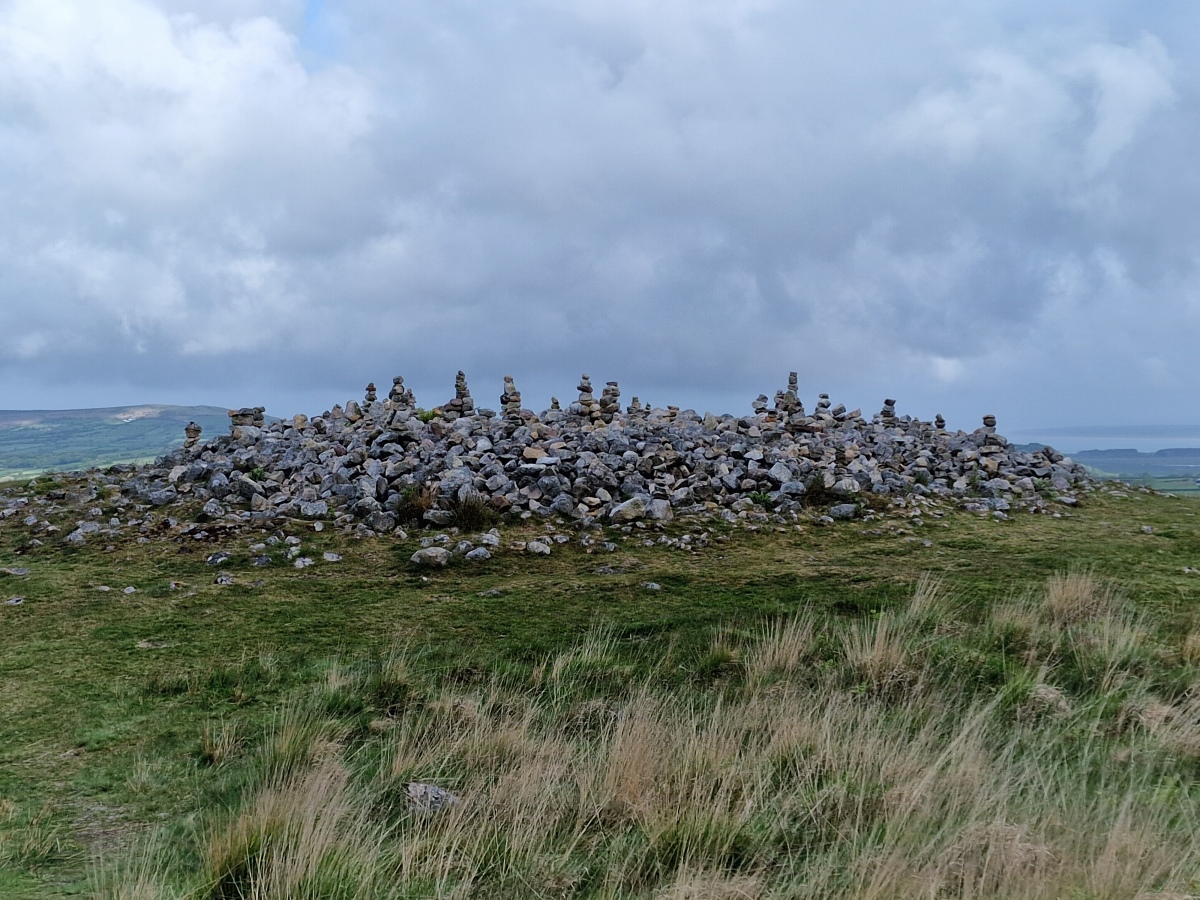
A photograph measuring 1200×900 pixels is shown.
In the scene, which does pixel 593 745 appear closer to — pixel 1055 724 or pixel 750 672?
pixel 750 672

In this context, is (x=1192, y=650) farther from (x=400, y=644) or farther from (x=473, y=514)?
(x=473, y=514)

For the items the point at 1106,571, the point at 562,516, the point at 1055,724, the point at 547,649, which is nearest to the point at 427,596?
the point at 547,649

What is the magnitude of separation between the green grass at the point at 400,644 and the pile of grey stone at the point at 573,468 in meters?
1.42

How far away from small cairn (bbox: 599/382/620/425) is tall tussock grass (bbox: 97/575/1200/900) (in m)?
14.3

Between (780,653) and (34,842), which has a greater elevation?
(780,653)

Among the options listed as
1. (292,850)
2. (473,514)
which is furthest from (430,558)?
(292,850)

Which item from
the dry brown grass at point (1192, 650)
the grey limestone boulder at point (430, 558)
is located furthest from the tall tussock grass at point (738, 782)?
the grey limestone boulder at point (430, 558)

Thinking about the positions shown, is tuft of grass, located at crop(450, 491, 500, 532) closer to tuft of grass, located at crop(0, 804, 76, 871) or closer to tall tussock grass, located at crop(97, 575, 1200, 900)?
tall tussock grass, located at crop(97, 575, 1200, 900)

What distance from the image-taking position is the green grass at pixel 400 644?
4.73 m

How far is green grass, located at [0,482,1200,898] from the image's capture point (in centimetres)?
473

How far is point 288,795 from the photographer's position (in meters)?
4.12

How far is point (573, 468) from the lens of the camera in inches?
568

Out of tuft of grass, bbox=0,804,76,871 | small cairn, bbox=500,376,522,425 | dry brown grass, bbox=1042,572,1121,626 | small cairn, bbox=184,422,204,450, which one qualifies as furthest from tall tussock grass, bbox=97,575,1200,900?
small cairn, bbox=184,422,204,450

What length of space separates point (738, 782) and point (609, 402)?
1755 centimetres
